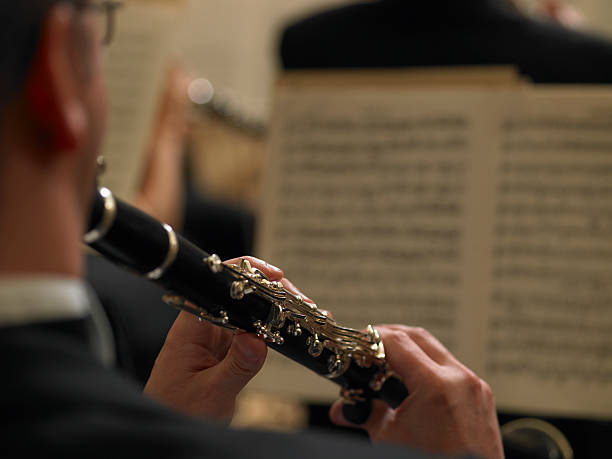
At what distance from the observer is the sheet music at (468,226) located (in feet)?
3.69

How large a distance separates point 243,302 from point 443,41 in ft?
3.00

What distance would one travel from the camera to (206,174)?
9.14ft

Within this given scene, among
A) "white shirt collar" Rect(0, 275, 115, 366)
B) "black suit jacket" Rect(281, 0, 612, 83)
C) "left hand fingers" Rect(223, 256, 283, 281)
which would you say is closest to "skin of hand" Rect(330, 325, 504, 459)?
"left hand fingers" Rect(223, 256, 283, 281)

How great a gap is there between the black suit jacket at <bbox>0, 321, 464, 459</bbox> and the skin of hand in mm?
301

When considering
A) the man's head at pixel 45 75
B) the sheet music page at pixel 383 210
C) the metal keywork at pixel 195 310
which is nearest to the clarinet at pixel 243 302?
the metal keywork at pixel 195 310

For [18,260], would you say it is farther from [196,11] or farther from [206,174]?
[196,11]

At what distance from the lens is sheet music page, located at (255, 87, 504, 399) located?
3.87ft

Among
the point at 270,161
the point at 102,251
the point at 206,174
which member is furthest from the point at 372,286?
the point at 206,174

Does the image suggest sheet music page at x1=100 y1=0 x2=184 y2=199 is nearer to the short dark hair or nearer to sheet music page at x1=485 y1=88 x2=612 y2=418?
sheet music page at x1=485 y1=88 x2=612 y2=418

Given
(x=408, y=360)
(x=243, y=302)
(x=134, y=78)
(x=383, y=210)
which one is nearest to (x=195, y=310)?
(x=243, y=302)

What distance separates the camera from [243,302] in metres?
0.65

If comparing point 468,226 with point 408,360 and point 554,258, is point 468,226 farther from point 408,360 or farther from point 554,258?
point 408,360

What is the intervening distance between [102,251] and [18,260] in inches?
5.9

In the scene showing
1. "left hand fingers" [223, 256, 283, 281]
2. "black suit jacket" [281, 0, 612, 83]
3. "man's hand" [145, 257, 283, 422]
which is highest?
"black suit jacket" [281, 0, 612, 83]
